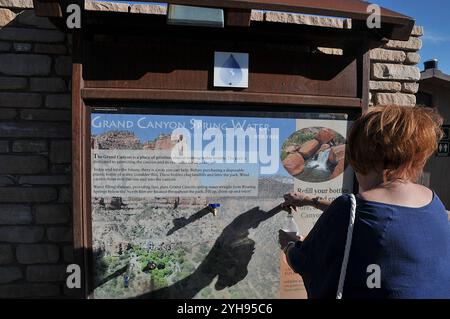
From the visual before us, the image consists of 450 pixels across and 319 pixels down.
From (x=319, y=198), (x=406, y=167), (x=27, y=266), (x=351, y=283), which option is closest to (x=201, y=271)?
(x=319, y=198)

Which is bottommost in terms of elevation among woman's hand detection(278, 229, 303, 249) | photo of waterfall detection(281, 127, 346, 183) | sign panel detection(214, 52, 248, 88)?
woman's hand detection(278, 229, 303, 249)

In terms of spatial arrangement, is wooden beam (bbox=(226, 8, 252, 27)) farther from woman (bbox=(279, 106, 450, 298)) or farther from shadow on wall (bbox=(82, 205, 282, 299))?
shadow on wall (bbox=(82, 205, 282, 299))

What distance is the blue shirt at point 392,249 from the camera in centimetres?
139

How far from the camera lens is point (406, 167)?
151cm

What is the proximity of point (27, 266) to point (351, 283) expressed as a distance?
241 cm

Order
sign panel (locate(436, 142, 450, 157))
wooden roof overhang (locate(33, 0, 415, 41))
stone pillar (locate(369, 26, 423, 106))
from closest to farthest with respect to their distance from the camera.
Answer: wooden roof overhang (locate(33, 0, 415, 41)), stone pillar (locate(369, 26, 423, 106)), sign panel (locate(436, 142, 450, 157))

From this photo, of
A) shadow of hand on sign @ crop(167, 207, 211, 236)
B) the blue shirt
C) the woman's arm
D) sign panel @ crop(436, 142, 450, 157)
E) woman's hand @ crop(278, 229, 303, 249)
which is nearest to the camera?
the blue shirt

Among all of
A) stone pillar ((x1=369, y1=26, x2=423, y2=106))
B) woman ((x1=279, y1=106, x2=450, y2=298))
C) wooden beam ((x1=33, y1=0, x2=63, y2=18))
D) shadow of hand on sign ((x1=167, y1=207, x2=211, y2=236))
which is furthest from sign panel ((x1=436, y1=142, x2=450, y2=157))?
wooden beam ((x1=33, y1=0, x2=63, y2=18))

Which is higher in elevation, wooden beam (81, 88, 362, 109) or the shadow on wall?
wooden beam (81, 88, 362, 109)

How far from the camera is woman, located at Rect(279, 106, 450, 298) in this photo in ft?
4.57

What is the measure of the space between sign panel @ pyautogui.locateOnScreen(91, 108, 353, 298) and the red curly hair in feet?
4.36

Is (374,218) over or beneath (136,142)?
beneath

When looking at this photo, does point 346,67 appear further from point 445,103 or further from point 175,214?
point 445,103

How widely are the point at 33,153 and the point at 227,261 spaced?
1.59 metres
